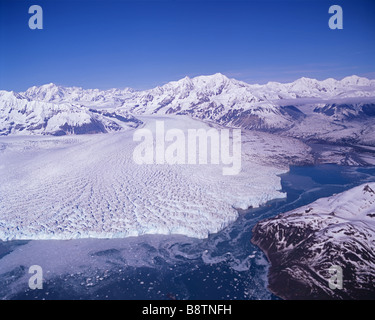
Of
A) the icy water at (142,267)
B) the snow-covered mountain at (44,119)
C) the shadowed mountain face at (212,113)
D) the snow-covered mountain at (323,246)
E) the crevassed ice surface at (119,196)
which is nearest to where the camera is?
the snow-covered mountain at (323,246)

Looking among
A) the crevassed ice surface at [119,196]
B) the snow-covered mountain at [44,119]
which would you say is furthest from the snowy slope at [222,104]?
the crevassed ice surface at [119,196]

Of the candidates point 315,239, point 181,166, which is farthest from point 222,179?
point 315,239

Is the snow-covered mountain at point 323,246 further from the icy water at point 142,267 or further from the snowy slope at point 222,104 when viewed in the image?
the snowy slope at point 222,104

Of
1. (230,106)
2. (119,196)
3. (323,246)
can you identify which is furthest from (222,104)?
(323,246)

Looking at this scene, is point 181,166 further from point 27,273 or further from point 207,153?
point 27,273

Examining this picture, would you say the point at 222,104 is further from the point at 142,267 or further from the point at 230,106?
the point at 142,267

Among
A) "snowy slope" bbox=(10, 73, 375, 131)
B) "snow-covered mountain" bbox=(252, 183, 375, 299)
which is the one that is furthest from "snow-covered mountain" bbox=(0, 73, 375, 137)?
"snow-covered mountain" bbox=(252, 183, 375, 299)

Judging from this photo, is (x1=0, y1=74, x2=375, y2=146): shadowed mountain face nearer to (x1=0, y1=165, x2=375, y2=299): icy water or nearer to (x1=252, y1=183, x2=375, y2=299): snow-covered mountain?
(x1=252, y1=183, x2=375, y2=299): snow-covered mountain
